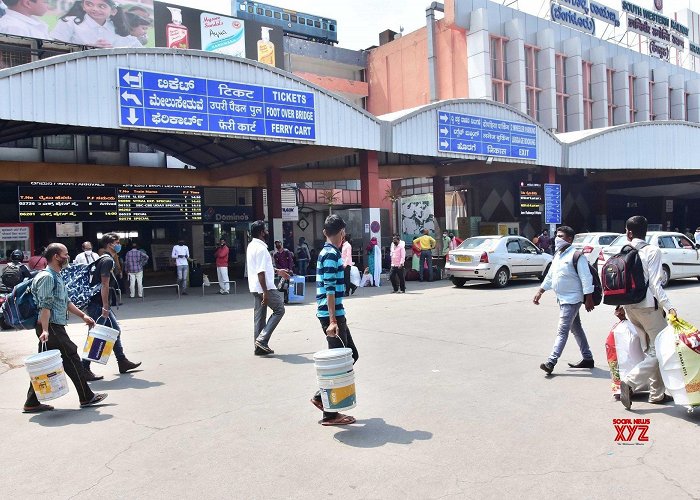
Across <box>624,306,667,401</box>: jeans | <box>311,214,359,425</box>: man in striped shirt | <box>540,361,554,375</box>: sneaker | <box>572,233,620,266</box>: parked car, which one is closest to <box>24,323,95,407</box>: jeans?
<box>311,214,359,425</box>: man in striped shirt

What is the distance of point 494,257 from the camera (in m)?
17.1

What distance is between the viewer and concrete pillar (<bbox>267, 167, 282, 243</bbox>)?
882 inches

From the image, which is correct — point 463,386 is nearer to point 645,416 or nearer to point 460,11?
point 645,416

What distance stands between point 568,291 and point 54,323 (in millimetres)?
5473

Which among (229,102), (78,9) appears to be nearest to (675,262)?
(229,102)

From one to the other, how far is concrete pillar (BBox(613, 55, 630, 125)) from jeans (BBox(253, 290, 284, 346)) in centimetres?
4022

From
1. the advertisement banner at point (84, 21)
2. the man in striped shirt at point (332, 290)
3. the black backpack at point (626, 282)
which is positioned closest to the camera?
the man in striped shirt at point (332, 290)

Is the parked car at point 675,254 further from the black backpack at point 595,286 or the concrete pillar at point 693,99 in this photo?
the concrete pillar at point 693,99

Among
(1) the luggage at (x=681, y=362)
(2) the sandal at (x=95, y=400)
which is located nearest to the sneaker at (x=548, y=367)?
(1) the luggage at (x=681, y=362)

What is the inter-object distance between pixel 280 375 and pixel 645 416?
12.7 feet

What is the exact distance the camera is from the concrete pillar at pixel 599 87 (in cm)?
4072

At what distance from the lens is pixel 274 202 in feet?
74.2

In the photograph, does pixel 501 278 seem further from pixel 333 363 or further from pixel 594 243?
pixel 333 363

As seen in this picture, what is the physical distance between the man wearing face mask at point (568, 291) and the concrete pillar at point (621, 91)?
1565 inches
